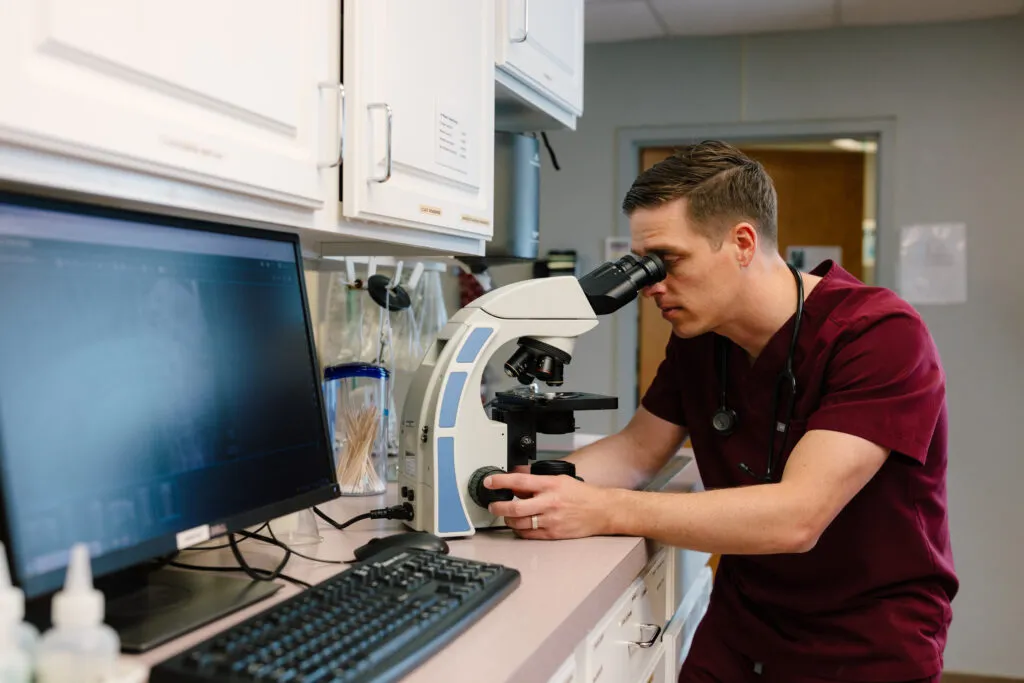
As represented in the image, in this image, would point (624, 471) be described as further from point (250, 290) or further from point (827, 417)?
point (250, 290)

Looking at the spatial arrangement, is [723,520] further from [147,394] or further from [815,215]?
[815,215]

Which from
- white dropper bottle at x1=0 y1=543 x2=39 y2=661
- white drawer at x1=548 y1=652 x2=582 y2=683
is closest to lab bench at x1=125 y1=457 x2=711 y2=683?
white drawer at x1=548 y1=652 x2=582 y2=683

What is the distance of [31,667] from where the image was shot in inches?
23.1

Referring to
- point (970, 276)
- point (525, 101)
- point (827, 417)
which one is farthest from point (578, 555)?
point (970, 276)

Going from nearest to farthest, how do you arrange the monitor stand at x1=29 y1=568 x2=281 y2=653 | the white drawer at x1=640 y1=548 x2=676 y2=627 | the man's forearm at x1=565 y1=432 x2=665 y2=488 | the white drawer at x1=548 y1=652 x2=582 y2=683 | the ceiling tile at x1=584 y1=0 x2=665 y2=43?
the monitor stand at x1=29 y1=568 x2=281 y2=653
the white drawer at x1=548 y1=652 x2=582 y2=683
the white drawer at x1=640 y1=548 x2=676 y2=627
the man's forearm at x1=565 y1=432 x2=665 y2=488
the ceiling tile at x1=584 y1=0 x2=665 y2=43

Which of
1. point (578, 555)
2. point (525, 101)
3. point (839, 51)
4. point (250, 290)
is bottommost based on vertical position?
point (578, 555)

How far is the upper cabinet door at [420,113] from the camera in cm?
122

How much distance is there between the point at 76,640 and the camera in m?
0.58

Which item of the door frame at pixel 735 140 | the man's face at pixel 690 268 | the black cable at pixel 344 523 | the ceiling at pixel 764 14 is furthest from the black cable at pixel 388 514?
the ceiling at pixel 764 14

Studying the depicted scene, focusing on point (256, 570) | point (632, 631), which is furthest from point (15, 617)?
point (632, 631)

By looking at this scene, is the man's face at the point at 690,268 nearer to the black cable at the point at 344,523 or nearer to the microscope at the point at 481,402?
the microscope at the point at 481,402

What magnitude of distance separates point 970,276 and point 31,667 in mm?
3553

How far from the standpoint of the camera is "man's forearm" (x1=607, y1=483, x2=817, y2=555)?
4.23ft

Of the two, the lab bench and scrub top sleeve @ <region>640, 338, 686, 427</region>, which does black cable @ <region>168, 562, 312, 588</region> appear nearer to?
the lab bench
